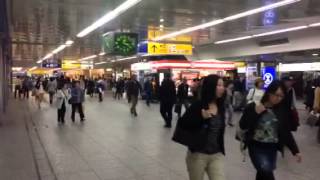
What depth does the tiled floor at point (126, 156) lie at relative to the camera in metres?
7.13

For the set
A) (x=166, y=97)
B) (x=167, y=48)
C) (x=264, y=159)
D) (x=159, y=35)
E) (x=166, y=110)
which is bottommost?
(x=166, y=110)

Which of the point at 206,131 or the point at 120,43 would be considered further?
the point at 120,43

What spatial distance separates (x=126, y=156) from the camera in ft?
28.5

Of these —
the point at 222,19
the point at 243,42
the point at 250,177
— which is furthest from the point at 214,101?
the point at 243,42

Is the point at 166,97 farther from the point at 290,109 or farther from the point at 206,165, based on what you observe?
the point at 206,165

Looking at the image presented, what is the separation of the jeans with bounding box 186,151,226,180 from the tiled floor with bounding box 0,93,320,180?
264 cm

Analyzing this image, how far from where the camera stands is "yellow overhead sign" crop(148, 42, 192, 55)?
79.5 ft

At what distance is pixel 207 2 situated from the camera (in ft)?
40.5

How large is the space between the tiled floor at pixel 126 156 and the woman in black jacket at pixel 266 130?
2.38 metres

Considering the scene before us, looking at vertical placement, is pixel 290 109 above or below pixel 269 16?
below

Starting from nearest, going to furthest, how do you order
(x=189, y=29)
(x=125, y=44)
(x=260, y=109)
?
(x=260, y=109) → (x=125, y=44) → (x=189, y=29)

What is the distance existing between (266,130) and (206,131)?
773mm

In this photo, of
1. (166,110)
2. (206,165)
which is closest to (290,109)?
(206,165)

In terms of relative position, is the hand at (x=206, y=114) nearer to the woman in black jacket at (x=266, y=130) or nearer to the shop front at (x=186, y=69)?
the woman in black jacket at (x=266, y=130)
